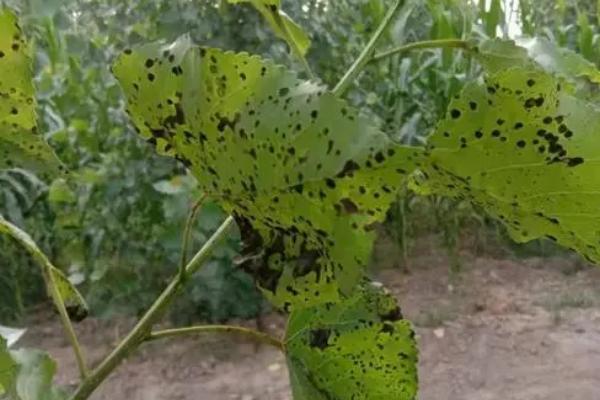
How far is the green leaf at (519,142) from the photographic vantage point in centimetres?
36

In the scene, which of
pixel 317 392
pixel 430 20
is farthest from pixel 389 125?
pixel 317 392

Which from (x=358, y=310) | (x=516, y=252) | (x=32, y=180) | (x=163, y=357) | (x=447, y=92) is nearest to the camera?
(x=358, y=310)

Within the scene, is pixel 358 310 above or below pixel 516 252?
above

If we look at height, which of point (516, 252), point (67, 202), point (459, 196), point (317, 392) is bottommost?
point (516, 252)

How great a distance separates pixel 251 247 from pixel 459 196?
9 centimetres

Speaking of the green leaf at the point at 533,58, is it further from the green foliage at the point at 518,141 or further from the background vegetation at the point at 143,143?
Answer: the background vegetation at the point at 143,143

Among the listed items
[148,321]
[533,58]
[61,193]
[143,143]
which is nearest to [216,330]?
[148,321]

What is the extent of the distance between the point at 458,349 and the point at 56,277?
2.54 meters

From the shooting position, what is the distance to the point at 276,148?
1.19ft

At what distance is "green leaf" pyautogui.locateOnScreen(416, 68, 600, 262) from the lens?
363 mm

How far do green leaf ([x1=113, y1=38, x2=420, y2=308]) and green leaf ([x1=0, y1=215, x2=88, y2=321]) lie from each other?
0.15 meters

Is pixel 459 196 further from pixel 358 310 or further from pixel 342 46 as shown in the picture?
pixel 342 46

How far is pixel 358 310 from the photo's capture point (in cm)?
52

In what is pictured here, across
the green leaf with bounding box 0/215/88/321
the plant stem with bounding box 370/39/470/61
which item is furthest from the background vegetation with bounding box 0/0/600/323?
the plant stem with bounding box 370/39/470/61
